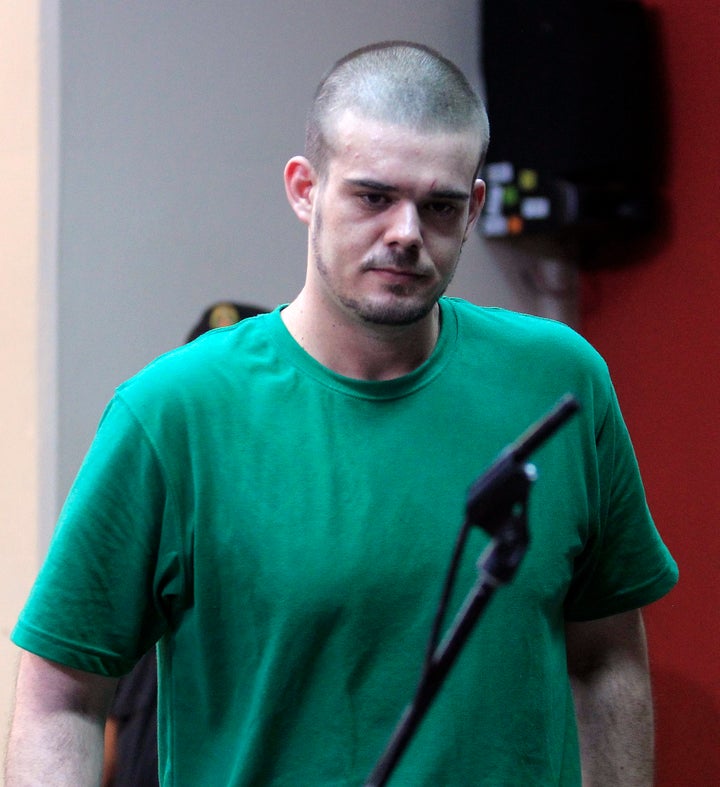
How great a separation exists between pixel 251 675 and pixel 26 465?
1381 mm

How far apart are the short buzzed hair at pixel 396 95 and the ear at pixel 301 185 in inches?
0.4

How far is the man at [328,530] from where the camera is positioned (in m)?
1.06

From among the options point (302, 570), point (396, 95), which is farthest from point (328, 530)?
point (396, 95)

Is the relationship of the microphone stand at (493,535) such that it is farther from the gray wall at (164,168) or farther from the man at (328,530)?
the gray wall at (164,168)

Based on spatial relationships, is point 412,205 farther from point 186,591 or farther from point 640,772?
point 640,772

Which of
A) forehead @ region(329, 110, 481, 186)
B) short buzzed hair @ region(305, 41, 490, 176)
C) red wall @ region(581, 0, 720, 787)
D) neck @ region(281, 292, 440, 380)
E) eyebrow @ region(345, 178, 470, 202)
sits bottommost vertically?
red wall @ region(581, 0, 720, 787)

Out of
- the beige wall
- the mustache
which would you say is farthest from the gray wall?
the mustache

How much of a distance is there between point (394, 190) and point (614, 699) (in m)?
0.63

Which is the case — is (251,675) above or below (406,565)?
below

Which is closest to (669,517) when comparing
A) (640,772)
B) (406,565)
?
(640,772)

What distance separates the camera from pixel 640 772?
128cm

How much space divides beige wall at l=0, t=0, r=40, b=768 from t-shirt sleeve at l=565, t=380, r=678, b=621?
1407 mm

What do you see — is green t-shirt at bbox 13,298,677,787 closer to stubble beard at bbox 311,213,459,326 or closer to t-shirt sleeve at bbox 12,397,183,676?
t-shirt sleeve at bbox 12,397,183,676

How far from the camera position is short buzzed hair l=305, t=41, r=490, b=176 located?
105cm
